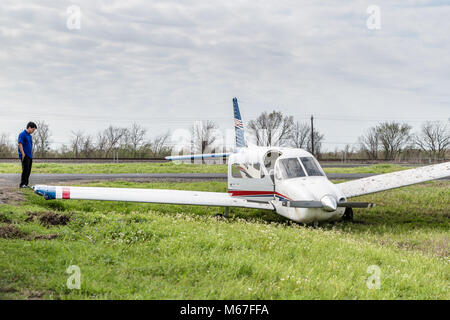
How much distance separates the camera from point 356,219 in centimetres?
1484

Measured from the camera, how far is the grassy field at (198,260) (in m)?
5.71

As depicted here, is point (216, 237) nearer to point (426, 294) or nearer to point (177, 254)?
point (177, 254)

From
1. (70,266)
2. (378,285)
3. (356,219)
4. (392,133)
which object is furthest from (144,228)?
(392,133)

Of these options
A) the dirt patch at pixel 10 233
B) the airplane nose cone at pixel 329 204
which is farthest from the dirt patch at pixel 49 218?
the airplane nose cone at pixel 329 204

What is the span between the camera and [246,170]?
558 inches

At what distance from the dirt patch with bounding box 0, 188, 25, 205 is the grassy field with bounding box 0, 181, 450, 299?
→ 90 centimetres

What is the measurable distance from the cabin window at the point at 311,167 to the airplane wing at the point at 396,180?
220 cm

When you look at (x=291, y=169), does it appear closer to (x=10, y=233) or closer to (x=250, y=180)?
(x=250, y=180)

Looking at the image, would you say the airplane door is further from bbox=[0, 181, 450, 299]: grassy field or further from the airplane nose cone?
bbox=[0, 181, 450, 299]: grassy field

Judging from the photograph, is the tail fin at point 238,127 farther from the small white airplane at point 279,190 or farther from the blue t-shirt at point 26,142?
the blue t-shirt at point 26,142

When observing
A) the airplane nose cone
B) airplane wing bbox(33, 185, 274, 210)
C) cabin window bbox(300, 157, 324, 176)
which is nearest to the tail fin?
airplane wing bbox(33, 185, 274, 210)

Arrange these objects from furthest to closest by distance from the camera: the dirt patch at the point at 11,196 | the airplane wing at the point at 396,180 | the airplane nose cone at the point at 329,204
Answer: the airplane wing at the point at 396,180 < the dirt patch at the point at 11,196 < the airplane nose cone at the point at 329,204
